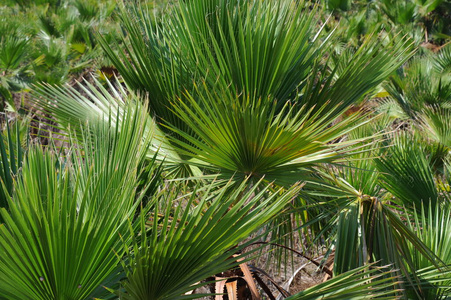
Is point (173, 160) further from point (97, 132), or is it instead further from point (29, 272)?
point (29, 272)

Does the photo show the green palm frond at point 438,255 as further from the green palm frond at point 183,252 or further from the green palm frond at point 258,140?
the green palm frond at point 183,252

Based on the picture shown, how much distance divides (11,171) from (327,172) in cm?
158

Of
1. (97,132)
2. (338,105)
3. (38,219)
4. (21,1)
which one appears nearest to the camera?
(38,219)

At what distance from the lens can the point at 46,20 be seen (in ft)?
30.2

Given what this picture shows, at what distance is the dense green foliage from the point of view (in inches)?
56.8

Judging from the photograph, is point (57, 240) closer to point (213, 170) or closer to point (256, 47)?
point (213, 170)

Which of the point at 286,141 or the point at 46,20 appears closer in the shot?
the point at 286,141

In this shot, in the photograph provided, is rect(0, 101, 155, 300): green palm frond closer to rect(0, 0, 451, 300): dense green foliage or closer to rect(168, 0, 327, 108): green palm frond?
rect(0, 0, 451, 300): dense green foliage

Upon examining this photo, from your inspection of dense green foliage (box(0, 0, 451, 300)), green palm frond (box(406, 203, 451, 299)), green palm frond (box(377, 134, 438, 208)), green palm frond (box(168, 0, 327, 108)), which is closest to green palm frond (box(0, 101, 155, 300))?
dense green foliage (box(0, 0, 451, 300))

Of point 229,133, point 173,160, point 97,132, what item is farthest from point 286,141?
point 97,132

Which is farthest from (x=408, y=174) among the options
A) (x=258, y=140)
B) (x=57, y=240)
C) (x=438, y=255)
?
(x=57, y=240)

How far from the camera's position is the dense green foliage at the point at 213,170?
4.74 ft

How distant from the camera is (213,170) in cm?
225

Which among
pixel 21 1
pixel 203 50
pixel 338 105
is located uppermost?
pixel 21 1
